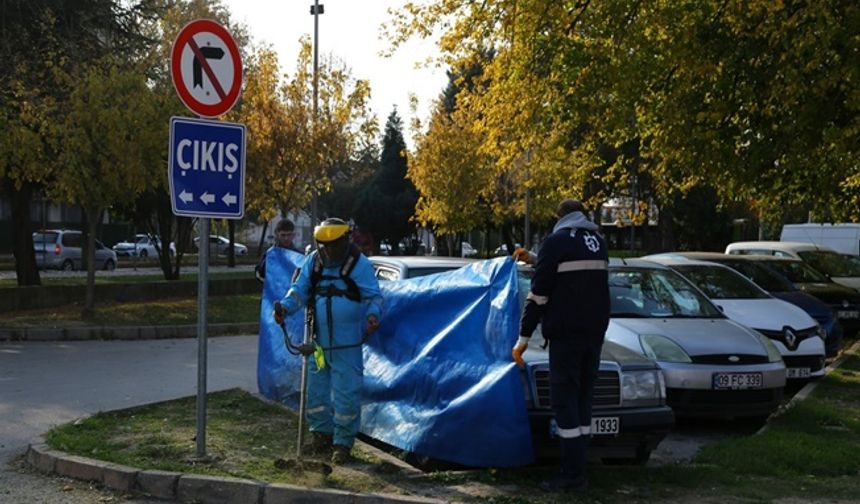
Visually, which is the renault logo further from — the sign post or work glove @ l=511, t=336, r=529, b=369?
the sign post

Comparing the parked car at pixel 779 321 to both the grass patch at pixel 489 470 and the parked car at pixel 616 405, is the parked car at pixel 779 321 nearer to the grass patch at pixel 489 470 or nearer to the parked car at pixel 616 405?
the grass patch at pixel 489 470

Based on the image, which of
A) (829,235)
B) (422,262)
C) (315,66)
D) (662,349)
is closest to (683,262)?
(662,349)

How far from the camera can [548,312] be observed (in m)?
5.85

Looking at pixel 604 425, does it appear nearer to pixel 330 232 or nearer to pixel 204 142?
pixel 330 232

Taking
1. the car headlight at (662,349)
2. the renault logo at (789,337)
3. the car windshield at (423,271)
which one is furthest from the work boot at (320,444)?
the renault logo at (789,337)

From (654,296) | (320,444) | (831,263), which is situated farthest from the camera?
(831,263)

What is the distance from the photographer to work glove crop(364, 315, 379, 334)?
21.2 ft

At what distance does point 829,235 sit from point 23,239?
23.3 m

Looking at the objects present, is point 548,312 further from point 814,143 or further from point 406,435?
point 814,143

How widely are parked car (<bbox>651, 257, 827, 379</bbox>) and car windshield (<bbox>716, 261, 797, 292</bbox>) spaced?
2.57 meters

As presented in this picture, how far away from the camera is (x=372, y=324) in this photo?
6473 millimetres

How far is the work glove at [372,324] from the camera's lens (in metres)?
6.46

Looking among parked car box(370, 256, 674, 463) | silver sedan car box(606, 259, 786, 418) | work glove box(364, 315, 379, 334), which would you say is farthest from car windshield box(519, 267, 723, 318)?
work glove box(364, 315, 379, 334)

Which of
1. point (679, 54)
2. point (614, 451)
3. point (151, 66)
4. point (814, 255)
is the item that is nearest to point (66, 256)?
point (151, 66)
